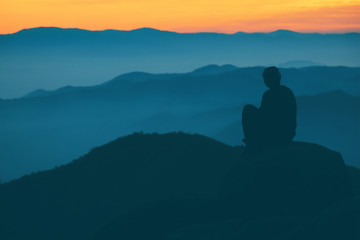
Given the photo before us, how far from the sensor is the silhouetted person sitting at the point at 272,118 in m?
20.2

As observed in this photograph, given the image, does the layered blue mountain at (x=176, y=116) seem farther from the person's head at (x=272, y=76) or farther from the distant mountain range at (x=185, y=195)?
the person's head at (x=272, y=76)

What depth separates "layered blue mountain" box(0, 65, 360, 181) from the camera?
323ft

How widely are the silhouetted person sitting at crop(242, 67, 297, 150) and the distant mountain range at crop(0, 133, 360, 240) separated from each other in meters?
0.54

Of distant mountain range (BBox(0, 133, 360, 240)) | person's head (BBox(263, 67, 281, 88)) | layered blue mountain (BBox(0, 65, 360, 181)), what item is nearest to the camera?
distant mountain range (BBox(0, 133, 360, 240))

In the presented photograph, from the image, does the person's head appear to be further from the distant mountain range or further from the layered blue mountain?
the layered blue mountain

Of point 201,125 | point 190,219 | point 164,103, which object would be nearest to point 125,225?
point 190,219

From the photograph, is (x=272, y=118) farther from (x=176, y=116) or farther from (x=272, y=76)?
(x=176, y=116)

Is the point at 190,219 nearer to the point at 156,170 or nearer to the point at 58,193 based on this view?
the point at 156,170

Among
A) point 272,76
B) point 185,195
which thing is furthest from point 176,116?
point 272,76

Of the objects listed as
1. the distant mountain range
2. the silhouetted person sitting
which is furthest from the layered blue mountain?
the silhouetted person sitting

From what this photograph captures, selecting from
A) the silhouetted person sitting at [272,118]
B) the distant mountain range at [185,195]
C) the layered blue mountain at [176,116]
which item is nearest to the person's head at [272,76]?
the silhouetted person sitting at [272,118]

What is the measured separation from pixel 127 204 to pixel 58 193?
17.8 ft

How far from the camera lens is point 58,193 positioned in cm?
2723

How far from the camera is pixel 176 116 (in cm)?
16288
